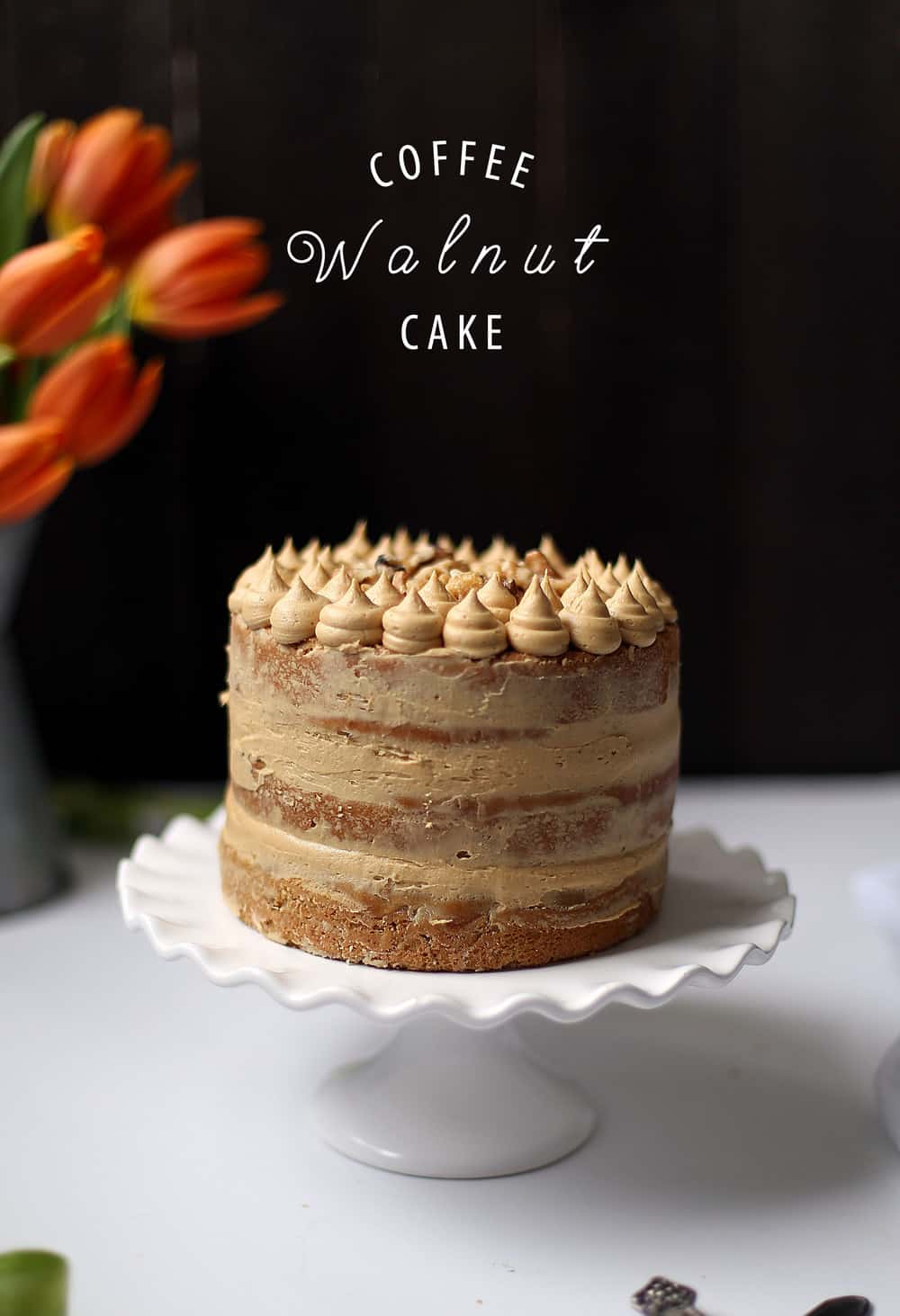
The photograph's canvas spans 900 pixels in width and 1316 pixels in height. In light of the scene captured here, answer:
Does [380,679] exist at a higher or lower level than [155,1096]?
higher

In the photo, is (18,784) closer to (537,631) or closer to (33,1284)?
(33,1284)

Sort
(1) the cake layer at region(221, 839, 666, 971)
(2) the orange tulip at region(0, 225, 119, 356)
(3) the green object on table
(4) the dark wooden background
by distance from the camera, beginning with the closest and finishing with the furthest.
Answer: (3) the green object on table → (1) the cake layer at region(221, 839, 666, 971) → (2) the orange tulip at region(0, 225, 119, 356) → (4) the dark wooden background

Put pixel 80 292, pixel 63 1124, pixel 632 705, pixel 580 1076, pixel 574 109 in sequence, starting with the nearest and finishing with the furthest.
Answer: pixel 632 705, pixel 63 1124, pixel 580 1076, pixel 80 292, pixel 574 109

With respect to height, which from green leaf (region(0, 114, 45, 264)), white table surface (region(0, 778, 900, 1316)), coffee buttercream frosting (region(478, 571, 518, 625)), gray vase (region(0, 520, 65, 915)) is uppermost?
green leaf (region(0, 114, 45, 264))

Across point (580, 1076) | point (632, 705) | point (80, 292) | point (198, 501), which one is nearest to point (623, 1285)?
point (580, 1076)

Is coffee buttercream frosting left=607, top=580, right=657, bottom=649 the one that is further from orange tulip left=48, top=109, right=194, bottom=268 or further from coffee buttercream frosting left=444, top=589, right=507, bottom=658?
orange tulip left=48, top=109, right=194, bottom=268

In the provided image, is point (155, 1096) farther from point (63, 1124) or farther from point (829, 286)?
point (829, 286)

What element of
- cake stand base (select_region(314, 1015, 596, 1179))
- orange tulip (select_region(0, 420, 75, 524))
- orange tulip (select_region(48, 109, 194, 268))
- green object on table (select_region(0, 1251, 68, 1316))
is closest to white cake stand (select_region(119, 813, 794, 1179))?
cake stand base (select_region(314, 1015, 596, 1179))

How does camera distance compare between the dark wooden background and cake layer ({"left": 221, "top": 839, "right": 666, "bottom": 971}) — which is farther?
the dark wooden background
